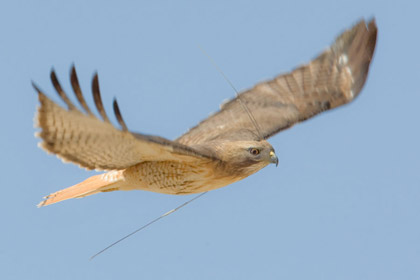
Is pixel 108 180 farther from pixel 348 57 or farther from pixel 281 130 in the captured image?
pixel 348 57

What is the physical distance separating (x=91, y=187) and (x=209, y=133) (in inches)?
79.0

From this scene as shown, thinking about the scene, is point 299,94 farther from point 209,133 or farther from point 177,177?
point 177,177

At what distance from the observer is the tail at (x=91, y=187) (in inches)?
340

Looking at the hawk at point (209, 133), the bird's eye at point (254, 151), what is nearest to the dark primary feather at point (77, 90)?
the hawk at point (209, 133)

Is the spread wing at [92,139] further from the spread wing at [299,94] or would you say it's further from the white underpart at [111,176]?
the spread wing at [299,94]

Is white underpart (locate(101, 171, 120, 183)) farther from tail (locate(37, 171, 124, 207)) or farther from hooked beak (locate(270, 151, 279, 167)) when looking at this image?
hooked beak (locate(270, 151, 279, 167))

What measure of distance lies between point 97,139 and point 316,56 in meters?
4.58

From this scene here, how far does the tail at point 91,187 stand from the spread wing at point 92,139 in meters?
0.62

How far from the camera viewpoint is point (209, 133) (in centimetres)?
1011

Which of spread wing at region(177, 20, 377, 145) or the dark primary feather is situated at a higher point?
the dark primary feather

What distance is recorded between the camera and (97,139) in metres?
7.35

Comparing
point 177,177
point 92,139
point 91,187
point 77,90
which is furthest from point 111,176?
point 77,90

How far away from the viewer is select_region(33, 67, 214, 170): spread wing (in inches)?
272

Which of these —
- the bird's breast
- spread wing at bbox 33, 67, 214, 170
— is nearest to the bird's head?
the bird's breast
